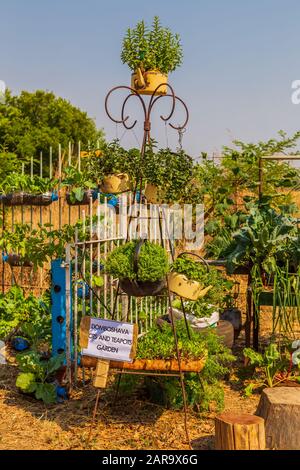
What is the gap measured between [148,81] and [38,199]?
6.67 ft

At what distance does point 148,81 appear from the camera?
5.05 metres

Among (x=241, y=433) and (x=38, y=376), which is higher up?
(x=241, y=433)

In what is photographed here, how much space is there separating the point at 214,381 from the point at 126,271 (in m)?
1.28

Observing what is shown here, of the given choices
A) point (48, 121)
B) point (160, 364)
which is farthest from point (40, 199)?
point (48, 121)

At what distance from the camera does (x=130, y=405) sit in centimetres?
460

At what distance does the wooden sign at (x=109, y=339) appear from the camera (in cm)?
399

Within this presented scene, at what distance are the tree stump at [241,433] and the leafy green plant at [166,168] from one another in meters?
1.83

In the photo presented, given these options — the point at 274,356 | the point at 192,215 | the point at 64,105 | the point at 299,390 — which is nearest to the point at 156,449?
the point at 299,390

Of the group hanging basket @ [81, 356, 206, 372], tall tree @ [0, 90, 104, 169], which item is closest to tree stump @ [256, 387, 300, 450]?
hanging basket @ [81, 356, 206, 372]

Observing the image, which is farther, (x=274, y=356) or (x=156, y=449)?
(x=274, y=356)

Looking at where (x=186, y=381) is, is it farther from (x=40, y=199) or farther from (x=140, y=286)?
(x=40, y=199)

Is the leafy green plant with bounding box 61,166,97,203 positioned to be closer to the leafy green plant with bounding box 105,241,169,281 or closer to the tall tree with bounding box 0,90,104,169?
the leafy green plant with bounding box 105,241,169,281

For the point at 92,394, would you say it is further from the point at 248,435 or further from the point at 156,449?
the point at 248,435

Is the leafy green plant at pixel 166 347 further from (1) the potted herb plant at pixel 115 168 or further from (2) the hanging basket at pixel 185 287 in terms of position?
(1) the potted herb plant at pixel 115 168
